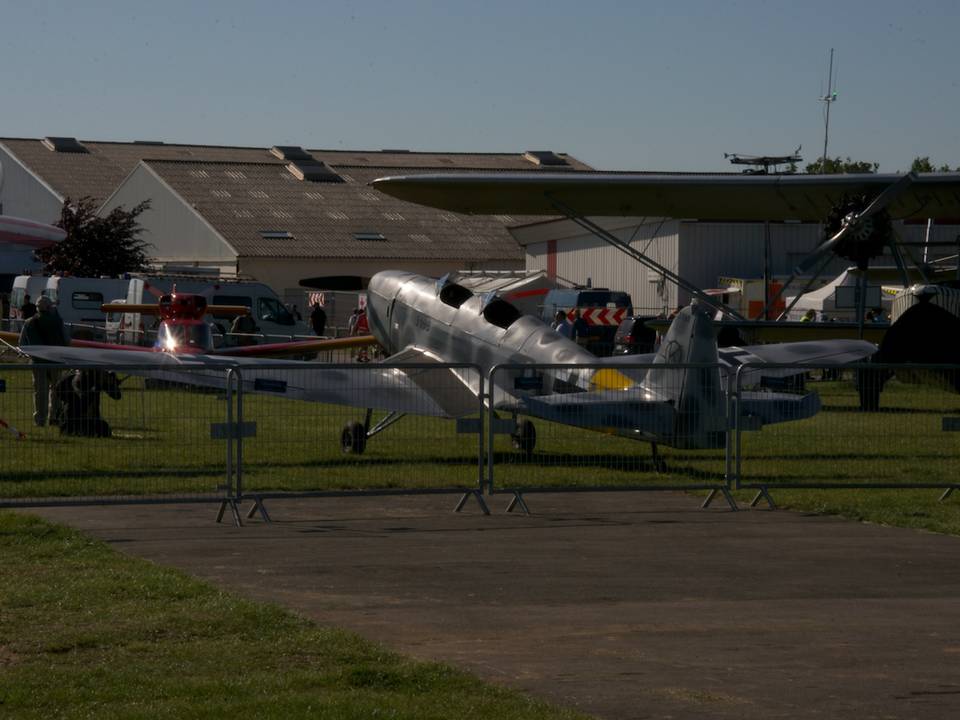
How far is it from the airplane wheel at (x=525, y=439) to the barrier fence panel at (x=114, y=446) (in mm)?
2480

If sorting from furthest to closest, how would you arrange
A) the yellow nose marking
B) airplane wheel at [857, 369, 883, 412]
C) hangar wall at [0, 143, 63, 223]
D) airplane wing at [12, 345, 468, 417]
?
hangar wall at [0, 143, 63, 223], the yellow nose marking, airplane wing at [12, 345, 468, 417], airplane wheel at [857, 369, 883, 412]

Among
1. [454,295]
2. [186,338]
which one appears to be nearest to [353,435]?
[454,295]

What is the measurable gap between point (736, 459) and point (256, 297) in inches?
1053

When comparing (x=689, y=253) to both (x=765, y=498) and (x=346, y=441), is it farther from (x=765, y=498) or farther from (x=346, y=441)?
(x=346, y=441)

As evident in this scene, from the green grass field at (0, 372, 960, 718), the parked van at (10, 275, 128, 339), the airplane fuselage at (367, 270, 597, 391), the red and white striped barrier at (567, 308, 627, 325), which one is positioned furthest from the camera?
the red and white striped barrier at (567, 308, 627, 325)

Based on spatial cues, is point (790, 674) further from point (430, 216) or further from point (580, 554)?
point (430, 216)

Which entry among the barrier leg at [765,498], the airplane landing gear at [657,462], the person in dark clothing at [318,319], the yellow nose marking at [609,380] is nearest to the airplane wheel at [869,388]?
the barrier leg at [765,498]

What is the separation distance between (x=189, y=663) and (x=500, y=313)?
10552 millimetres

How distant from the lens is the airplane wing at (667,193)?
22938mm

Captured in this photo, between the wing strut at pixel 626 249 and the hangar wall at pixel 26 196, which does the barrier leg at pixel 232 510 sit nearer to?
the wing strut at pixel 626 249

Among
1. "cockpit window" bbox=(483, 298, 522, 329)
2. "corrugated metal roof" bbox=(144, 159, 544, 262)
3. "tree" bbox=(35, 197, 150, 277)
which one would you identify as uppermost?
"corrugated metal roof" bbox=(144, 159, 544, 262)

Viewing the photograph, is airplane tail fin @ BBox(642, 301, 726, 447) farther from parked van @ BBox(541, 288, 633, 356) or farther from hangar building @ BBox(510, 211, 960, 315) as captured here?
hangar building @ BBox(510, 211, 960, 315)

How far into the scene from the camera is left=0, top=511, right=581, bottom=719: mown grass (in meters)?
6.00


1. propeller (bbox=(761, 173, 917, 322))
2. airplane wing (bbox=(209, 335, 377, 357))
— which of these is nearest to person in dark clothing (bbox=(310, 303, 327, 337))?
airplane wing (bbox=(209, 335, 377, 357))
